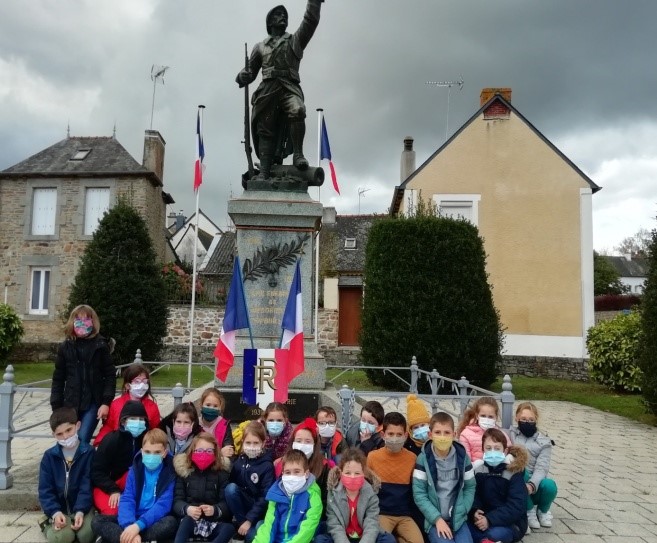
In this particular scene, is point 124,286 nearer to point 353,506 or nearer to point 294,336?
point 294,336

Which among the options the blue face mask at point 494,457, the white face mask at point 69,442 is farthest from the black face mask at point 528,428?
the white face mask at point 69,442

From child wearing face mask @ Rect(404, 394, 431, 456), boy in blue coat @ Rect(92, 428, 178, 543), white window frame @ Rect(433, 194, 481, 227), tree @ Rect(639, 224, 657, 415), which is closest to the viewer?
boy in blue coat @ Rect(92, 428, 178, 543)

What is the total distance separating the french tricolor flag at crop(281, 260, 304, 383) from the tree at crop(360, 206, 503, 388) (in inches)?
307

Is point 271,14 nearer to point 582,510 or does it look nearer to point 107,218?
point 582,510

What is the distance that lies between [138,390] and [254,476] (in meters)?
1.46

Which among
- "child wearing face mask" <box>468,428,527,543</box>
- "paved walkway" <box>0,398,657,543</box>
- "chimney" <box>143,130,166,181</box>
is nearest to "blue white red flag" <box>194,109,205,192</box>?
"paved walkway" <box>0,398,657,543</box>

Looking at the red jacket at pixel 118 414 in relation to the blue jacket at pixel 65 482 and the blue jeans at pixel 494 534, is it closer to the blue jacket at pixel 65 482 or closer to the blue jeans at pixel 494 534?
the blue jacket at pixel 65 482

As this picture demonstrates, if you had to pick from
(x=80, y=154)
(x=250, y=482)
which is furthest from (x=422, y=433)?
(x=80, y=154)

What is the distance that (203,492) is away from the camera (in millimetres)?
4277

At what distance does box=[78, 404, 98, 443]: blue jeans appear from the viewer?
5.10 m

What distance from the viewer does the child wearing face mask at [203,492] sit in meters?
4.10

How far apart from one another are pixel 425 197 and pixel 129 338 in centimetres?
1110

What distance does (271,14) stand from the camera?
7.91 meters

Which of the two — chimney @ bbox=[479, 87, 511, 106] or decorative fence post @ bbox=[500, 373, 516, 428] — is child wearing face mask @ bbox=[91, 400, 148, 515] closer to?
decorative fence post @ bbox=[500, 373, 516, 428]
